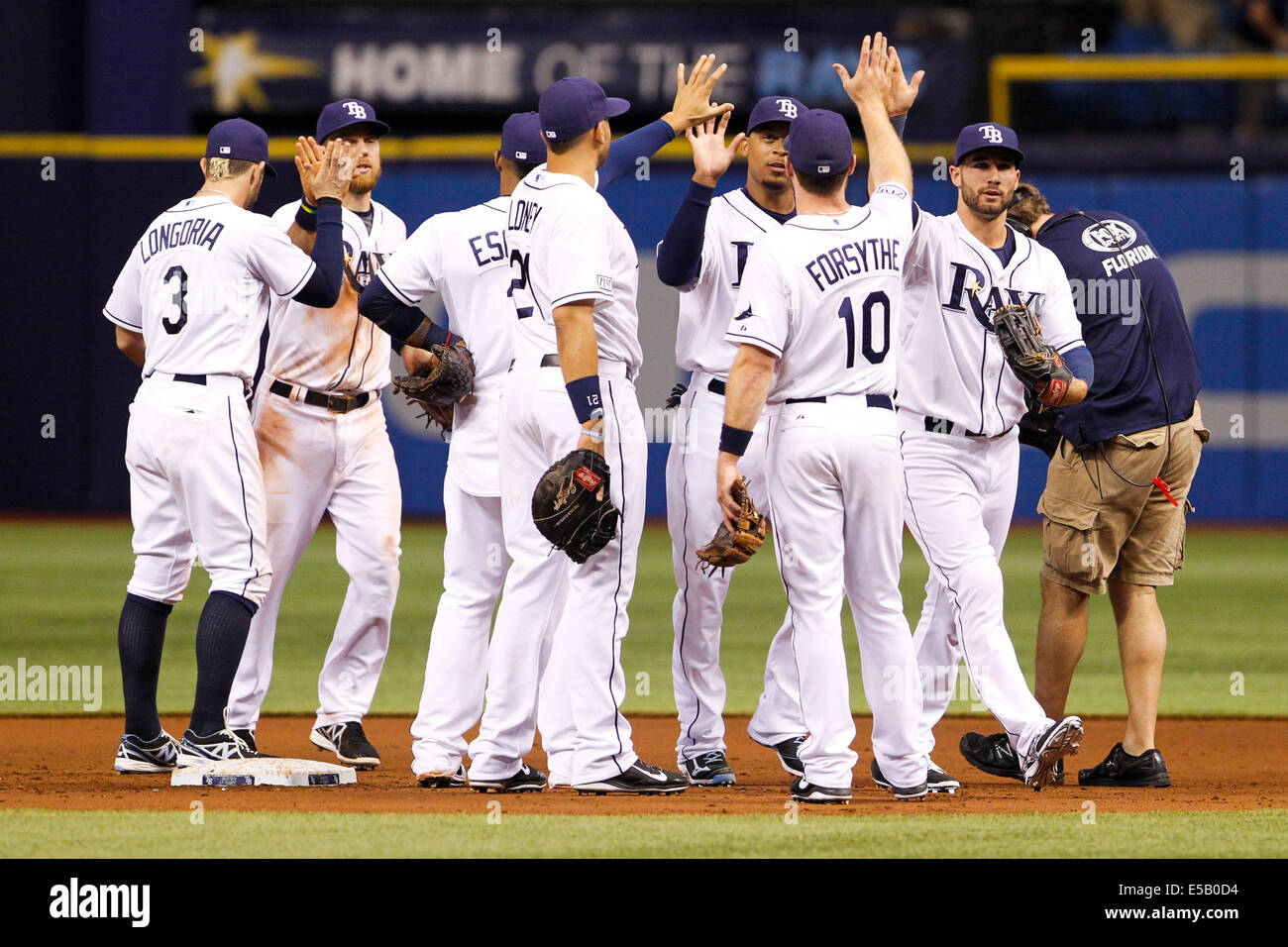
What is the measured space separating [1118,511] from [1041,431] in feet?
1.33

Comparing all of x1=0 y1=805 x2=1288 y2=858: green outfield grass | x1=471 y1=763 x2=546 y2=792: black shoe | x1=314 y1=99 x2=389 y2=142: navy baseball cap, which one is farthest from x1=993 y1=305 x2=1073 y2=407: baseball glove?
x1=314 y1=99 x2=389 y2=142: navy baseball cap

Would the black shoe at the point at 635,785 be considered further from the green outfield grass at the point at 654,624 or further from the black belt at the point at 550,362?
the green outfield grass at the point at 654,624

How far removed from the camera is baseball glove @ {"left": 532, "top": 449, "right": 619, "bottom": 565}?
4.97 metres

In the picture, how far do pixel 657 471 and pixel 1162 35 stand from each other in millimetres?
6394

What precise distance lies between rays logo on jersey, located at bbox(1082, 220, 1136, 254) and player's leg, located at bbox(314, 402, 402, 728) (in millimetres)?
2524

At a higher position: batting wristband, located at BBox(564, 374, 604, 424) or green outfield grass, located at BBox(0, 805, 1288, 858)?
batting wristband, located at BBox(564, 374, 604, 424)

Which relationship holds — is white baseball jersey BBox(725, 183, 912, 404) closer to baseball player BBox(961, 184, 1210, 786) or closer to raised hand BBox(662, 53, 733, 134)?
raised hand BBox(662, 53, 733, 134)

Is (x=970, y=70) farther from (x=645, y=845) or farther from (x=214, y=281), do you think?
(x=645, y=845)

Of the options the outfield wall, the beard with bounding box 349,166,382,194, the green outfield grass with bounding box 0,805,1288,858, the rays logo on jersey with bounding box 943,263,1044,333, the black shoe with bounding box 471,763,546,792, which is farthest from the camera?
the outfield wall

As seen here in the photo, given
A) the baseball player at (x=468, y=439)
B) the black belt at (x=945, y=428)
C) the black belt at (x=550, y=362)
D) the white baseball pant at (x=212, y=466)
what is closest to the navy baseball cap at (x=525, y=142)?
the baseball player at (x=468, y=439)

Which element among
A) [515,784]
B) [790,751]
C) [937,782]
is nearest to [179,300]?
[515,784]

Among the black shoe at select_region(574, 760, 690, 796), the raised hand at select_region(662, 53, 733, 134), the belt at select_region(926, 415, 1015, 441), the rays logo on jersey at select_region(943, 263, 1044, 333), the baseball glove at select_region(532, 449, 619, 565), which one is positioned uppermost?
the raised hand at select_region(662, 53, 733, 134)

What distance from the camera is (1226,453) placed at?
48.9 ft

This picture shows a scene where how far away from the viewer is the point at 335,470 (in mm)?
6305
